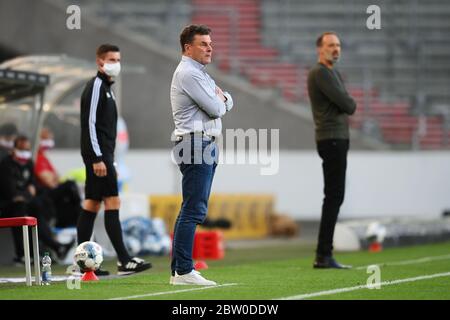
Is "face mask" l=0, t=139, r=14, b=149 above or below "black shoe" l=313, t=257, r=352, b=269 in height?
above

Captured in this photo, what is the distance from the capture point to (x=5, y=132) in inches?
620

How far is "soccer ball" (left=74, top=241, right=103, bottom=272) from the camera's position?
1007cm

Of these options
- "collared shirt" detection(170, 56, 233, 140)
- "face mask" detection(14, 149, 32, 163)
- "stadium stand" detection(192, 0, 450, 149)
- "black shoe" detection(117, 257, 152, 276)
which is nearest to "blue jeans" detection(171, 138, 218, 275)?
"collared shirt" detection(170, 56, 233, 140)

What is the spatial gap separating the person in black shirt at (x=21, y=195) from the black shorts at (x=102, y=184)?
2.95m

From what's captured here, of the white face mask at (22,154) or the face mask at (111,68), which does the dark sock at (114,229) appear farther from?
the white face mask at (22,154)

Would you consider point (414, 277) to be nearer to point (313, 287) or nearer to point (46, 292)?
point (313, 287)

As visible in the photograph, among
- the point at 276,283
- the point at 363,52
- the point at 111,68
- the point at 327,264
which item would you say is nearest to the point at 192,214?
the point at 276,283

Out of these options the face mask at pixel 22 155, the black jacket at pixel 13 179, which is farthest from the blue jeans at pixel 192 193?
the face mask at pixel 22 155

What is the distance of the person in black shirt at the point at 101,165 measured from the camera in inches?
432

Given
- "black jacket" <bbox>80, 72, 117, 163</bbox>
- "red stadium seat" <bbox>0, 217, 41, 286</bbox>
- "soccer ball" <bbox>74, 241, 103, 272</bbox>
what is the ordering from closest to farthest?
"red stadium seat" <bbox>0, 217, 41, 286</bbox> → "soccer ball" <bbox>74, 241, 103, 272</bbox> → "black jacket" <bbox>80, 72, 117, 163</bbox>

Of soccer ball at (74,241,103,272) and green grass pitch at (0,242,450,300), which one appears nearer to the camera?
green grass pitch at (0,242,450,300)

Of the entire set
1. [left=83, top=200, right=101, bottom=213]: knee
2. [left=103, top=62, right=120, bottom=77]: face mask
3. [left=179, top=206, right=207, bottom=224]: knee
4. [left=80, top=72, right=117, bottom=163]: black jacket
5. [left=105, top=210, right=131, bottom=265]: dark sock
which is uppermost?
[left=103, top=62, right=120, bottom=77]: face mask

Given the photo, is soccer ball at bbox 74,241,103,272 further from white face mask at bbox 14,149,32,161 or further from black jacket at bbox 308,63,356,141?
white face mask at bbox 14,149,32,161

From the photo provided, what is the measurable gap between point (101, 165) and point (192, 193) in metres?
2.03
